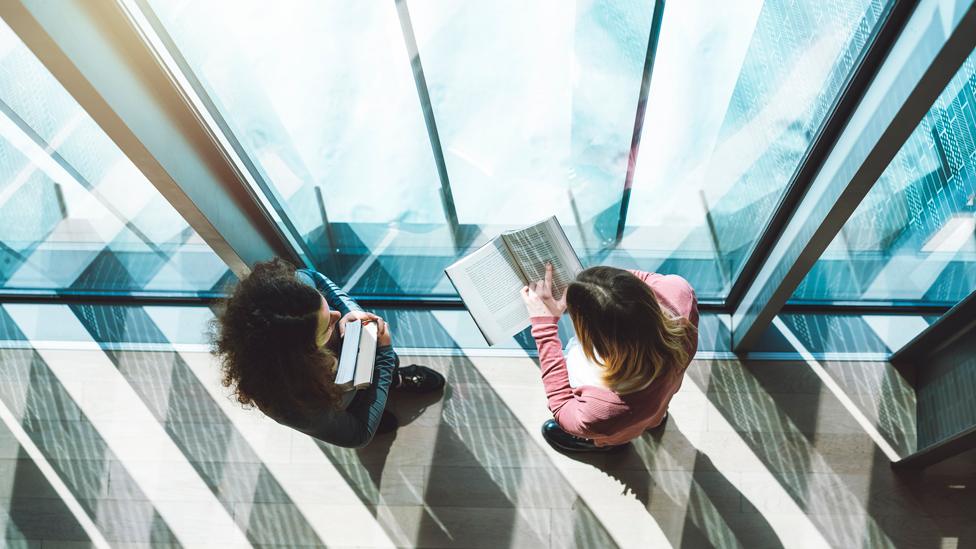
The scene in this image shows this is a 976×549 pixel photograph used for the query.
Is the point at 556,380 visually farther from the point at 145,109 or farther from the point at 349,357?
the point at 145,109

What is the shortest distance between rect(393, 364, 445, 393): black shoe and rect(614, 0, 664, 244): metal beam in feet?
2.78

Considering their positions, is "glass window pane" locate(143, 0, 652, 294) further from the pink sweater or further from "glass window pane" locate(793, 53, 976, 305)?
"glass window pane" locate(793, 53, 976, 305)

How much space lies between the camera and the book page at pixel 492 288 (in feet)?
6.20

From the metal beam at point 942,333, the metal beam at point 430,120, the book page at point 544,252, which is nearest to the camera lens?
the metal beam at point 430,120

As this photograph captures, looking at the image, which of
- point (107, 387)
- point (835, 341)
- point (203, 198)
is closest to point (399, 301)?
point (203, 198)

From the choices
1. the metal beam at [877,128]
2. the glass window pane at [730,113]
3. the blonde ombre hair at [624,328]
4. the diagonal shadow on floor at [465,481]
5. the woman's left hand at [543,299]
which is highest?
the glass window pane at [730,113]

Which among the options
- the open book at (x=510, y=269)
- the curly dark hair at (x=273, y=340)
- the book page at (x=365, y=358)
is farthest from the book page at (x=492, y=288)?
the curly dark hair at (x=273, y=340)

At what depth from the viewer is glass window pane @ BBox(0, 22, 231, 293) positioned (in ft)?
5.16

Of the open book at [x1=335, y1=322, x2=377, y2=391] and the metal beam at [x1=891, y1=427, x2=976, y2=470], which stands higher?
the metal beam at [x1=891, y1=427, x2=976, y2=470]

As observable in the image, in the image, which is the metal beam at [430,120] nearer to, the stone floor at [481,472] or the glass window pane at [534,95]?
the glass window pane at [534,95]

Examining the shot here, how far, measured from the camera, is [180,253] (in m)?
2.30

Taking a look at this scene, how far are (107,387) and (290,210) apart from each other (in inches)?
41.5

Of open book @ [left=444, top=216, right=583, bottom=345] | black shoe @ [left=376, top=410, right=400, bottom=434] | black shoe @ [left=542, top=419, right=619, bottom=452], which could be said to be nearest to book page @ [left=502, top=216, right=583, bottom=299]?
open book @ [left=444, top=216, right=583, bottom=345]

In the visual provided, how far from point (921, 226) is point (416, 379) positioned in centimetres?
170
